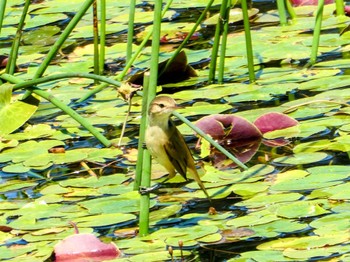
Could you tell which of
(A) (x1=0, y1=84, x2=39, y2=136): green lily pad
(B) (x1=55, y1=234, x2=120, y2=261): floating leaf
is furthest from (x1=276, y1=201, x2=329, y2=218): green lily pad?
(A) (x1=0, y1=84, x2=39, y2=136): green lily pad

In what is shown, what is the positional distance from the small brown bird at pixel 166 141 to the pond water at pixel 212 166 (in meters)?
0.13

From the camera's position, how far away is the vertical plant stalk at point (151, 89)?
2914 millimetres

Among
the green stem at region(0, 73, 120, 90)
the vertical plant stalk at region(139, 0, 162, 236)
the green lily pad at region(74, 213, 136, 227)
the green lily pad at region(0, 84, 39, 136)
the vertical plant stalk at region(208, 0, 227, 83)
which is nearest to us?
the vertical plant stalk at region(139, 0, 162, 236)

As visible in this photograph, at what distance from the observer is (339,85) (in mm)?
4531

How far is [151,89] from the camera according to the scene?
2908mm

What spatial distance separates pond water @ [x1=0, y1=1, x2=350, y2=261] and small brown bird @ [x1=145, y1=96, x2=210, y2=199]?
0.13 meters

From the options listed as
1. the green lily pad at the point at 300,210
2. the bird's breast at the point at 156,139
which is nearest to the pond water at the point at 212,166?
the green lily pad at the point at 300,210

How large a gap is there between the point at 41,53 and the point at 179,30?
2.76ft

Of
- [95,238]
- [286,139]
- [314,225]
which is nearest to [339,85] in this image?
[286,139]

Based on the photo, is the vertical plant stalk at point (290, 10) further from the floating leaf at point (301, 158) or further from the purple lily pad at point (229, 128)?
the floating leaf at point (301, 158)

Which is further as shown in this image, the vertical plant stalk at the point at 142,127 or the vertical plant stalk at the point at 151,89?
the vertical plant stalk at the point at 142,127

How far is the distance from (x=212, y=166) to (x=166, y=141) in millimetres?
557

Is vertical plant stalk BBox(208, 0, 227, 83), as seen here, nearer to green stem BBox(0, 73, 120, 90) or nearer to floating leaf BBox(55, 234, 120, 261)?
green stem BBox(0, 73, 120, 90)

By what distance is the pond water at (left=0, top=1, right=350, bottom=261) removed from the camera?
3023 millimetres
